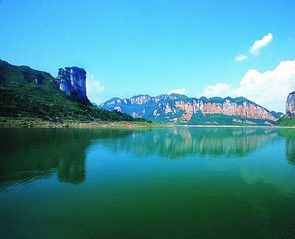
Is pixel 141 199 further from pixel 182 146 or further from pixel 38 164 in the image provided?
pixel 182 146

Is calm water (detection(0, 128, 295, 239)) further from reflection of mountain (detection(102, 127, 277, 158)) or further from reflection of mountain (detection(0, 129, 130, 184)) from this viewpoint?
reflection of mountain (detection(102, 127, 277, 158))

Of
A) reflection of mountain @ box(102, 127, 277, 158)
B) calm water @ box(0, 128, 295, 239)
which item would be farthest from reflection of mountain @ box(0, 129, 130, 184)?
reflection of mountain @ box(102, 127, 277, 158)

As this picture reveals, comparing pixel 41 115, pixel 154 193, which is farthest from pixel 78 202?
pixel 41 115

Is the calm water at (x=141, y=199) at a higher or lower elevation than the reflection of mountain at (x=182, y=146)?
lower

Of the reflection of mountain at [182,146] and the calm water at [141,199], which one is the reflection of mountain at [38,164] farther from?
the reflection of mountain at [182,146]

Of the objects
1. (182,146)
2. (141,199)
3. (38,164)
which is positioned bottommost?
(141,199)

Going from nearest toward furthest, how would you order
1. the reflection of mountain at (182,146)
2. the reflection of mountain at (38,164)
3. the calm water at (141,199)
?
the calm water at (141,199), the reflection of mountain at (38,164), the reflection of mountain at (182,146)

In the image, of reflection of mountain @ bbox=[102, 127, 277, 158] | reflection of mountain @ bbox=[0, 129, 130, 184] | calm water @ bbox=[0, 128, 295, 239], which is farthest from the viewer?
reflection of mountain @ bbox=[102, 127, 277, 158]

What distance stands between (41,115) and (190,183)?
171171mm

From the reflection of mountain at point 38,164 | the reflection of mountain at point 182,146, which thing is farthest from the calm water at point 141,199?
the reflection of mountain at point 182,146

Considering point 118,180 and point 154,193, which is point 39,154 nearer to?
point 118,180

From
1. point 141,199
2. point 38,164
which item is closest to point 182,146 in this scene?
point 38,164

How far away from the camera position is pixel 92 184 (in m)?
38.0

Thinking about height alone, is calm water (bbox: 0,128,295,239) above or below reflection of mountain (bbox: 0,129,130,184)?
below
